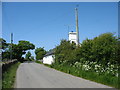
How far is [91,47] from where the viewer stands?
1858cm

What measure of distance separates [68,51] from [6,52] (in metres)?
47.7

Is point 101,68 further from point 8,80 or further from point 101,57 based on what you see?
point 8,80

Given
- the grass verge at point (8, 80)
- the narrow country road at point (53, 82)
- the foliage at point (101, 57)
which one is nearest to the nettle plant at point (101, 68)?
the foliage at point (101, 57)

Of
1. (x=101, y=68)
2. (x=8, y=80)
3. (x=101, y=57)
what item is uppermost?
(x=101, y=57)

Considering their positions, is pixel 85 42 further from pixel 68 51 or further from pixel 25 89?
pixel 25 89

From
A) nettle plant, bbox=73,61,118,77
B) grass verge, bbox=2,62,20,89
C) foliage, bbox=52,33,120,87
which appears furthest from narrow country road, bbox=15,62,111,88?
nettle plant, bbox=73,61,118,77

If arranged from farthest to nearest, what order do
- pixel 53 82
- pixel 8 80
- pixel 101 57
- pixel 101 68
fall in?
1. pixel 101 57
2. pixel 101 68
3. pixel 8 80
4. pixel 53 82

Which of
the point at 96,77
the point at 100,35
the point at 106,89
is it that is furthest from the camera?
the point at 100,35

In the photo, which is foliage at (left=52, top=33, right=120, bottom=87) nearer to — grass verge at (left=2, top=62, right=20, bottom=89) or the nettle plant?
the nettle plant

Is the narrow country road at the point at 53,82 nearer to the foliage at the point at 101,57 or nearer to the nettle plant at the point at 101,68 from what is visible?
the foliage at the point at 101,57

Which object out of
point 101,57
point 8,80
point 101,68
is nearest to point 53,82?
point 8,80

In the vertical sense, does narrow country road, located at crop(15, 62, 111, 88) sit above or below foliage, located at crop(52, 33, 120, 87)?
below

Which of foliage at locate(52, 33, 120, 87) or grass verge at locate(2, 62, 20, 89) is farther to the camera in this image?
foliage at locate(52, 33, 120, 87)

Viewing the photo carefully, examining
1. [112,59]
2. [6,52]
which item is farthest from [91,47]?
[6,52]
